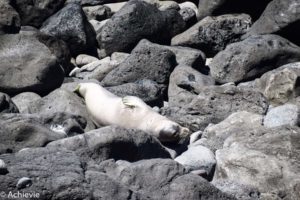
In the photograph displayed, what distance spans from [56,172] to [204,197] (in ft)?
3.70

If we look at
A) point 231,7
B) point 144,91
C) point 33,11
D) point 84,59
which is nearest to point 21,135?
point 144,91

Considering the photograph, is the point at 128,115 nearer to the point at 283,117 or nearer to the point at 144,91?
the point at 144,91

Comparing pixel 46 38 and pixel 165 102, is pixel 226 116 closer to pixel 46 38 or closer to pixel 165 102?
pixel 165 102

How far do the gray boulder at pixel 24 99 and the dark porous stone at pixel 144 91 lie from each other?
0.95 metres

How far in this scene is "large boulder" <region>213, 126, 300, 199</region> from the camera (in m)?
6.28

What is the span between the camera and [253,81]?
34.3 feet

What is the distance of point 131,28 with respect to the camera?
11961 millimetres

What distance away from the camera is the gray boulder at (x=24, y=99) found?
29.7 ft

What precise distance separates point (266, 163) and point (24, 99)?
3847mm

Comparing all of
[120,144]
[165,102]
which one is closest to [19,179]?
[120,144]

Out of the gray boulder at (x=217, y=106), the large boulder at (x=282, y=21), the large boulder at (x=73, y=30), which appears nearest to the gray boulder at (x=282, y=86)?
the gray boulder at (x=217, y=106)

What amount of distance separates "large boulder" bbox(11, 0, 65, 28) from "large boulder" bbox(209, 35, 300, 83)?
3.84 meters

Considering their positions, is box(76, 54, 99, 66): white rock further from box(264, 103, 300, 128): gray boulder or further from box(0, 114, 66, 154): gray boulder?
box(0, 114, 66, 154): gray boulder

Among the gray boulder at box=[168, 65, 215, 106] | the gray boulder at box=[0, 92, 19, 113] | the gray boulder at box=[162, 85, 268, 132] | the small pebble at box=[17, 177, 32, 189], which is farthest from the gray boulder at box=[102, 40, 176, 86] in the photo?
the small pebble at box=[17, 177, 32, 189]
